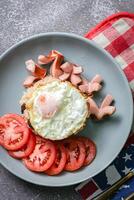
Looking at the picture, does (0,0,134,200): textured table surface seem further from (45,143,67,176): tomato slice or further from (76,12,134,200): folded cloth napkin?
(45,143,67,176): tomato slice

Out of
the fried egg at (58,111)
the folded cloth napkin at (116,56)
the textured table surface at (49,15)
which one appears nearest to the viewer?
the fried egg at (58,111)

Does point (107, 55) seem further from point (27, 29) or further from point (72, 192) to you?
point (72, 192)

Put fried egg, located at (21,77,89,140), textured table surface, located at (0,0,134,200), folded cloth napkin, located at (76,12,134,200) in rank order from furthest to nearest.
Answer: textured table surface, located at (0,0,134,200) < folded cloth napkin, located at (76,12,134,200) < fried egg, located at (21,77,89,140)

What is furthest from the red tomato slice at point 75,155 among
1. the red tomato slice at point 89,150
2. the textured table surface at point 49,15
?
the textured table surface at point 49,15

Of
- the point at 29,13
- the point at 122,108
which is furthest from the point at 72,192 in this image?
the point at 29,13

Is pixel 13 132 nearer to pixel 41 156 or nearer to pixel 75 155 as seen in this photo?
pixel 41 156

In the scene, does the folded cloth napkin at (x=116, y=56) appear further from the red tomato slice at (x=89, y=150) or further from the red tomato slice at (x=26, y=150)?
the red tomato slice at (x=26, y=150)

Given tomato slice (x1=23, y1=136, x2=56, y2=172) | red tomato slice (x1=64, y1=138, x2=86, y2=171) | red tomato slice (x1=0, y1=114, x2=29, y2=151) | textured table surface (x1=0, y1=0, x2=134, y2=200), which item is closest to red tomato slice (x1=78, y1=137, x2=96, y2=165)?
red tomato slice (x1=64, y1=138, x2=86, y2=171)

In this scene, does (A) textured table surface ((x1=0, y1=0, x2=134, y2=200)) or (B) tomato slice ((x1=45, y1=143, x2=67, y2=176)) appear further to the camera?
(A) textured table surface ((x1=0, y1=0, x2=134, y2=200))
